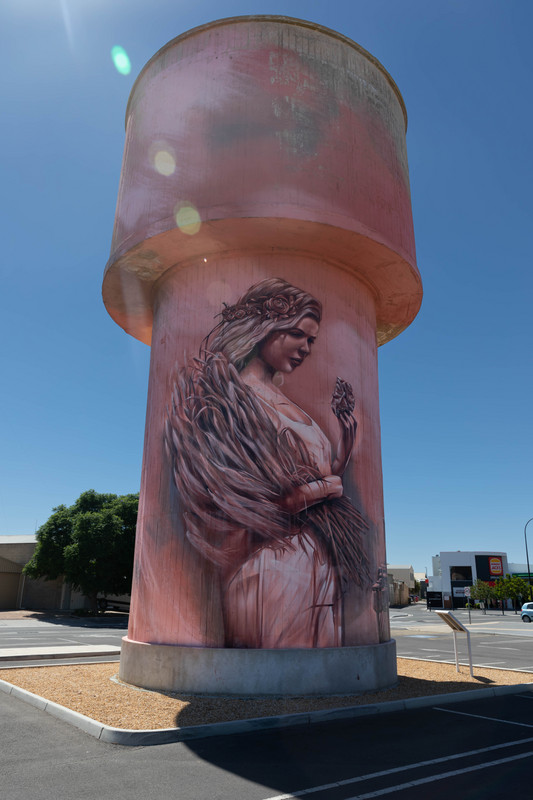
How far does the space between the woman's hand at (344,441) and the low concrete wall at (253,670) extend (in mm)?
3646

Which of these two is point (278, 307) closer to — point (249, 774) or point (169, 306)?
point (169, 306)

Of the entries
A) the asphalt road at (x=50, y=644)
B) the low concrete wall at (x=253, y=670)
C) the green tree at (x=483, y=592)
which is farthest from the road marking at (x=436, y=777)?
the green tree at (x=483, y=592)

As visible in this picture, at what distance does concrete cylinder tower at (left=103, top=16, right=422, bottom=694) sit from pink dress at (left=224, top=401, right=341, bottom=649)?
1.2 inches

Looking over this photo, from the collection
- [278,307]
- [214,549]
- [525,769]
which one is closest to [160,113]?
[278,307]

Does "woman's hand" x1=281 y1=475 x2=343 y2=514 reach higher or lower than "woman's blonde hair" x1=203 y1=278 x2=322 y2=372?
lower

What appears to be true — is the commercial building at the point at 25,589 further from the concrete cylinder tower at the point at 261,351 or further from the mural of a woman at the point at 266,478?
the mural of a woman at the point at 266,478

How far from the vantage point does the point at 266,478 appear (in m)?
11.6

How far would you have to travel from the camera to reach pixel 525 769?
6824mm

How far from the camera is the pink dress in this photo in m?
10.9

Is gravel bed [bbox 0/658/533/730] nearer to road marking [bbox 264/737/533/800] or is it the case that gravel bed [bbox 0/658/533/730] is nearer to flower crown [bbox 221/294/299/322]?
road marking [bbox 264/737/533/800]

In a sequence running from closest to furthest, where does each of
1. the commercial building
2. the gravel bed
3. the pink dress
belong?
the gravel bed
the pink dress
the commercial building

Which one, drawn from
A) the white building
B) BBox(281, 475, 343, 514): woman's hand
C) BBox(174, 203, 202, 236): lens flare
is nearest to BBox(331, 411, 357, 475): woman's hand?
BBox(281, 475, 343, 514): woman's hand

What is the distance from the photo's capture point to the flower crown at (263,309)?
12602 millimetres

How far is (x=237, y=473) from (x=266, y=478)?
1.99 feet
